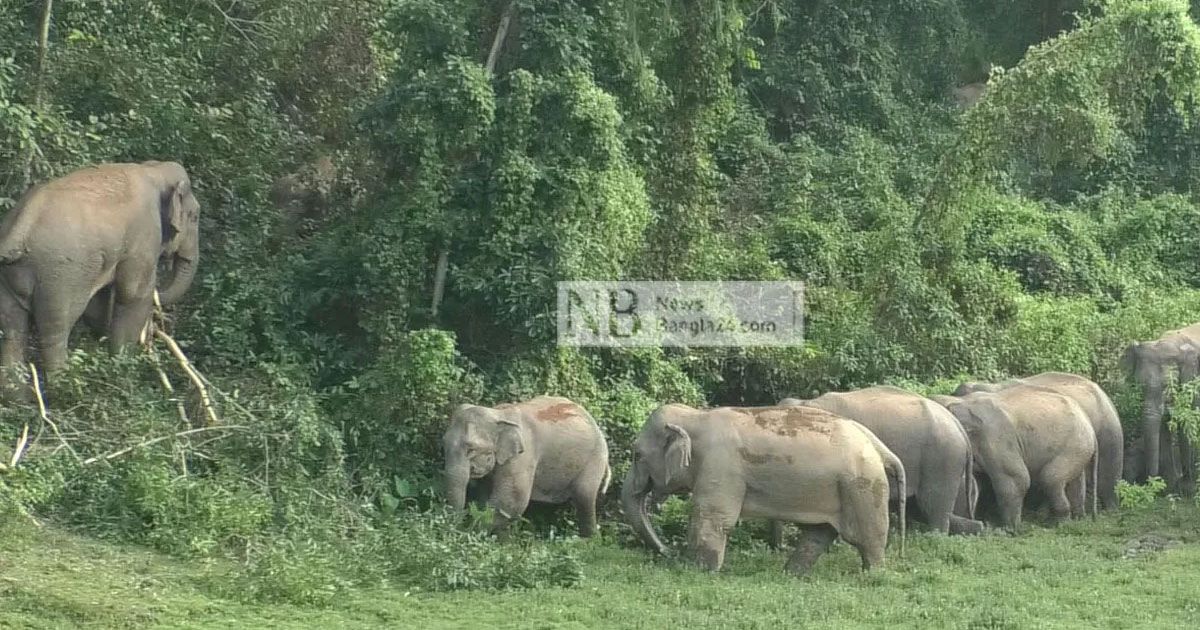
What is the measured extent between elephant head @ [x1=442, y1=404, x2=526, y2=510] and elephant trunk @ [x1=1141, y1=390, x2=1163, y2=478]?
5.51 metres

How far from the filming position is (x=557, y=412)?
10531 millimetres

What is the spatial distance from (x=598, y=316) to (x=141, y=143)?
12.0 feet

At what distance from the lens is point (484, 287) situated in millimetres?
11250

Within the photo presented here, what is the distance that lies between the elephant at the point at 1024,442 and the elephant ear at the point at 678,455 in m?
2.81

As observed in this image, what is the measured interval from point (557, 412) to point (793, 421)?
5.99 ft

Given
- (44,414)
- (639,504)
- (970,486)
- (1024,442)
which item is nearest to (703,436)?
(639,504)

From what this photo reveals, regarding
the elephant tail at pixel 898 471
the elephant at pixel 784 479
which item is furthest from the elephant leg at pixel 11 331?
the elephant tail at pixel 898 471

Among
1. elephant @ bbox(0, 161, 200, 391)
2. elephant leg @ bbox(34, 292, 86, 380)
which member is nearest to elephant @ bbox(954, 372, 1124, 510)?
elephant @ bbox(0, 161, 200, 391)

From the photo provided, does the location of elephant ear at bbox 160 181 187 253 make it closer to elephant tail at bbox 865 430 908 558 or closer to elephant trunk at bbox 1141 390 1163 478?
elephant tail at bbox 865 430 908 558

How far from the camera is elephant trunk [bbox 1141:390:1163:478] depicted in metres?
12.5

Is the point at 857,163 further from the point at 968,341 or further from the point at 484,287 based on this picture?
the point at 484,287

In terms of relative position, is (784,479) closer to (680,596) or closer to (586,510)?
(680,596)

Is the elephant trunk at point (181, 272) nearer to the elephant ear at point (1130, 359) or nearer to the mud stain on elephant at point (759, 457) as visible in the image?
the mud stain on elephant at point (759, 457)

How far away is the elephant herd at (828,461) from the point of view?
927 centimetres
